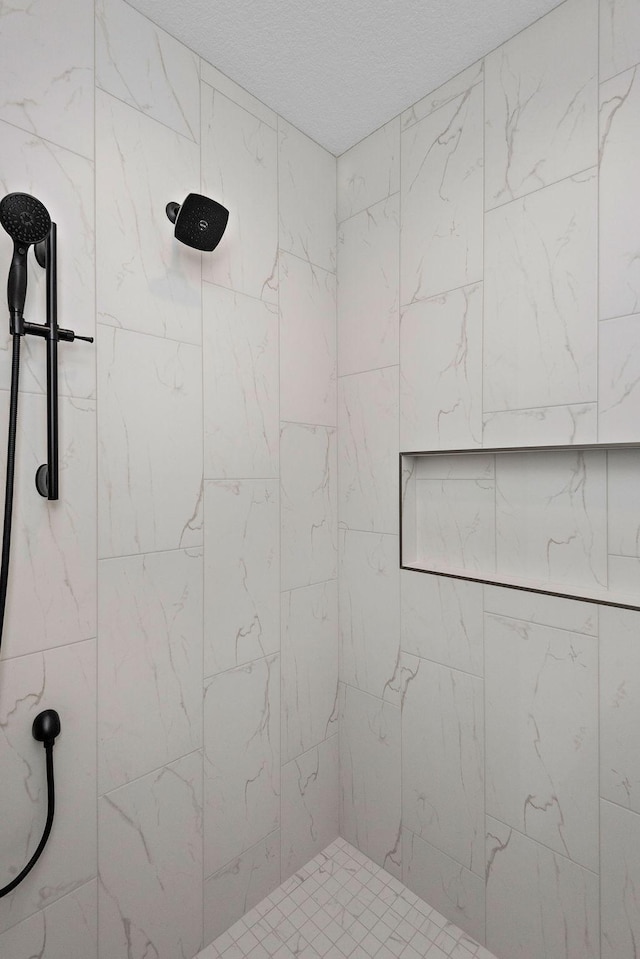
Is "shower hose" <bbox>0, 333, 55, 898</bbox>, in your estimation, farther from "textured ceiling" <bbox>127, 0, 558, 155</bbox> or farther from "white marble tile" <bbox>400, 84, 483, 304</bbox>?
"white marble tile" <bbox>400, 84, 483, 304</bbox>

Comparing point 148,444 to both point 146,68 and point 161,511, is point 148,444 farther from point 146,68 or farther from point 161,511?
point 146,68

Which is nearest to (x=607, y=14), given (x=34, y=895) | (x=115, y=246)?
(x=115, y=246)

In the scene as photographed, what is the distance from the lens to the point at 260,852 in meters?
1.50

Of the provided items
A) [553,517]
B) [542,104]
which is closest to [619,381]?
[553,517]

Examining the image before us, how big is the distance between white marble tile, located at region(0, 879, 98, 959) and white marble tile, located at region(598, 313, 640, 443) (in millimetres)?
1600

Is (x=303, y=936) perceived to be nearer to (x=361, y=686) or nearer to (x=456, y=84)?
(x=361, y=686)

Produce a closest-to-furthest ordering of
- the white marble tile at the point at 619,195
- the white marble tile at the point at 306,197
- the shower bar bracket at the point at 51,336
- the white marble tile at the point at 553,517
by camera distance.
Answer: the shower bar bracket at the point at 51,336, the white marble tile at the point at 619,195, the white marble tile at the point at 553,517, the white marble tile at the point at 306,197

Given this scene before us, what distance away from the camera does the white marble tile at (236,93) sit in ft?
4.46

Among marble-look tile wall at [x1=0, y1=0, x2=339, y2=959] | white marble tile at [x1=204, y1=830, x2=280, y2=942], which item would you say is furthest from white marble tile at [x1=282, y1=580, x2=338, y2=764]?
white marble tile at [x1=204, y1=830, x2=280, y2=942]

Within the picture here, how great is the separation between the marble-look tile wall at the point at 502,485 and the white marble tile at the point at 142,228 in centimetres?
62

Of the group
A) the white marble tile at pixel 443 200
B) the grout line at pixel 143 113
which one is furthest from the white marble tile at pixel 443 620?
the grout line at pixel 143 113

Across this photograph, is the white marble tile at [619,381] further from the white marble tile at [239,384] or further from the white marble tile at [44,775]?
the white marble tile at [44,775]

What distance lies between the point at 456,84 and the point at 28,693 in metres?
1.92

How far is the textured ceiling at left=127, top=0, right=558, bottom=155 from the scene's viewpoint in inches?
47.8
